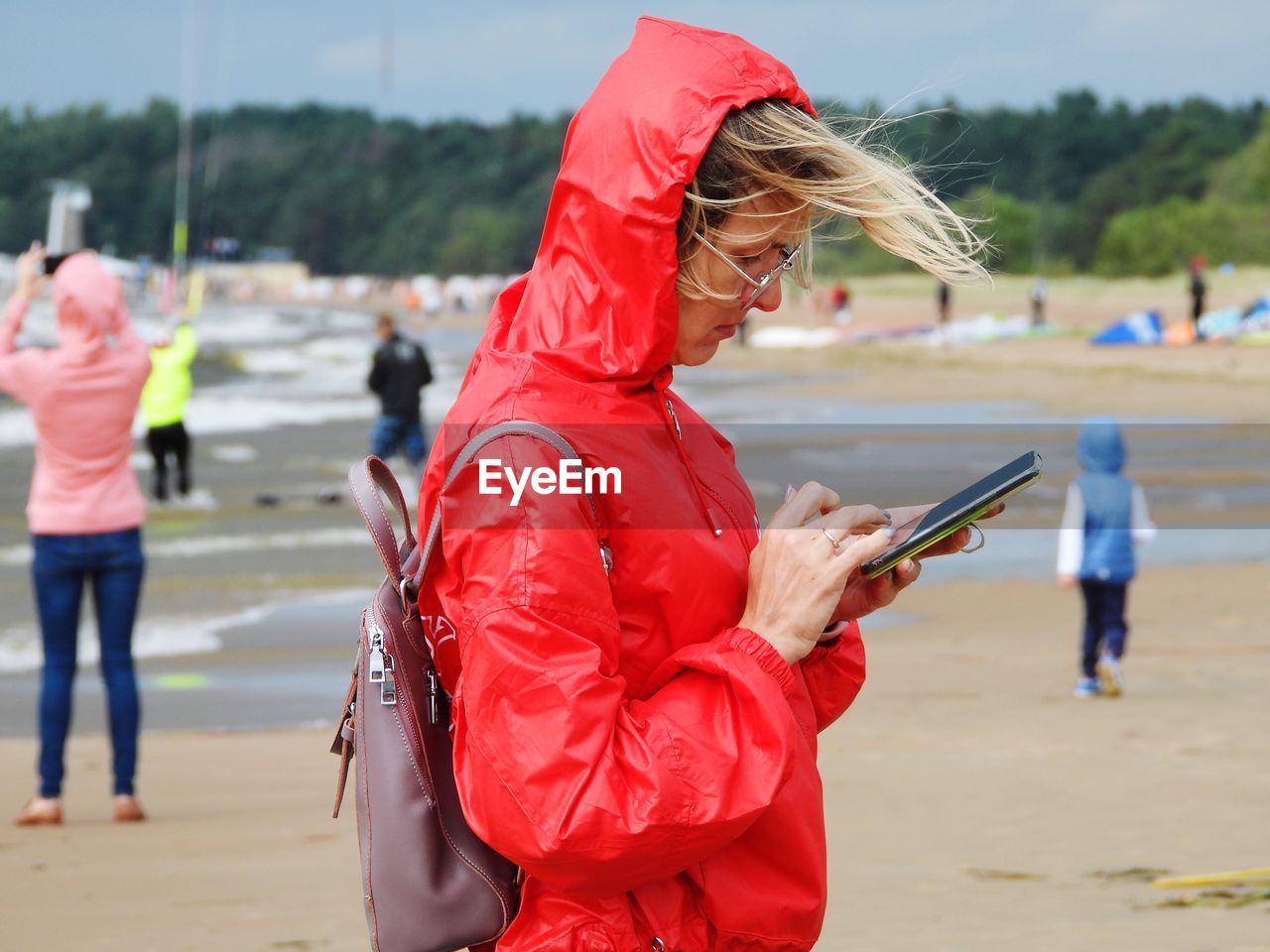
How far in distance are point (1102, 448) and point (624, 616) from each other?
22.4 ft

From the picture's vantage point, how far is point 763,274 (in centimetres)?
193

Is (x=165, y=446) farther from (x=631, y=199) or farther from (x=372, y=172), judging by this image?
(x=372, y=172)

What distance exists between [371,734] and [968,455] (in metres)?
19.4

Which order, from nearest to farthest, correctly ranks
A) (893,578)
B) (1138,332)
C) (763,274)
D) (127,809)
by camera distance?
(763,274) < (893,578) < (127,809) < (1138,332)

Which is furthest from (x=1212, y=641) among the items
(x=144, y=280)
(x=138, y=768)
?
(x=144, y=280)

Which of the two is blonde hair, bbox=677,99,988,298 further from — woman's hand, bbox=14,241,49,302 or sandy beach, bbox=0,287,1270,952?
woman's hand, bbox=14,241,49,302

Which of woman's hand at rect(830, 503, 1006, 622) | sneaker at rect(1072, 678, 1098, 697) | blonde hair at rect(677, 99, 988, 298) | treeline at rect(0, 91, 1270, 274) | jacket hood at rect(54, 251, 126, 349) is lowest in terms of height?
sneaker at rect(1072, 678, 1098, 697)

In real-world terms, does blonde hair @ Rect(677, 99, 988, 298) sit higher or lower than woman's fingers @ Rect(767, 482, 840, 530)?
higher

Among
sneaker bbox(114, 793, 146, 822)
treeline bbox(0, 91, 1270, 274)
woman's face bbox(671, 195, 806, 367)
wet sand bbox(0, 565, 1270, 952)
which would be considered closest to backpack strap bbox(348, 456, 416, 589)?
woman's face bbox(671, 195, 806, 367)

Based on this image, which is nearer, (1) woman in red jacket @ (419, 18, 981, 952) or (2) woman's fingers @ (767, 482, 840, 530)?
(1) woman in red jacket @ (419, 18, 981, 952)

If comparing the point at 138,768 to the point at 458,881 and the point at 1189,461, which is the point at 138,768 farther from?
the point at 1189,461

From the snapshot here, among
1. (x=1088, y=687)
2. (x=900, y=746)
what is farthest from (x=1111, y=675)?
(x=900, y=746)

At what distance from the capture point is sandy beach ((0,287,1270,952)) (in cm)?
513

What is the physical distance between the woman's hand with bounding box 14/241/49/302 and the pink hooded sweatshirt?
0.08 m
